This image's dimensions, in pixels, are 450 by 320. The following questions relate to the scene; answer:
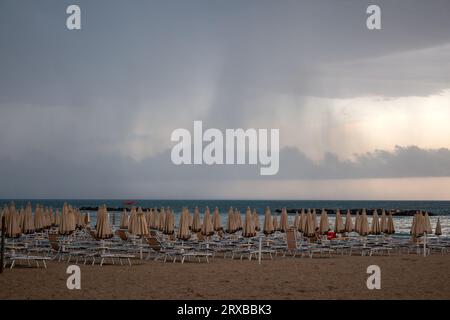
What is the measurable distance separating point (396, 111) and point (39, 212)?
1378 centimetres

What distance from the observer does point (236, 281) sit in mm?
11297

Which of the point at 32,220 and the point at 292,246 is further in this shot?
the point at 32,220

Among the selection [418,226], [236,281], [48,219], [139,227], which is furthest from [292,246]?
[48,219]

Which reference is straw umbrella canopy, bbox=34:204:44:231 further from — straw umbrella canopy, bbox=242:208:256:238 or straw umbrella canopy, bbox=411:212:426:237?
straw umbrella canopy, bbox=411:212:426:237

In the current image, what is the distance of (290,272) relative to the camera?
12.8 m

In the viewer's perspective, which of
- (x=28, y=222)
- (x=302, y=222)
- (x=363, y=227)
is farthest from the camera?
(x=302, y=222)

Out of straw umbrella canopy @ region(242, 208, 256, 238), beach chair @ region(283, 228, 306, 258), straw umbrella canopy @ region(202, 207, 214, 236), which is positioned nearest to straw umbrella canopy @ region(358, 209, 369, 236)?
beach chair @ region(283, 228, 306, 258)

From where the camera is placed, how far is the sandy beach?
9.55 meters

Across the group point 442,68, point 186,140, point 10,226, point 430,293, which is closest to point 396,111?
point 442,68

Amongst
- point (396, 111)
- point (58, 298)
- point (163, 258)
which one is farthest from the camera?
point (396, 111)

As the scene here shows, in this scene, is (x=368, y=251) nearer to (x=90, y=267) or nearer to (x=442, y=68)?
(x=442, y=68)

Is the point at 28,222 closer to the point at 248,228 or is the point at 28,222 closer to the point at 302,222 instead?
the point at 248,228

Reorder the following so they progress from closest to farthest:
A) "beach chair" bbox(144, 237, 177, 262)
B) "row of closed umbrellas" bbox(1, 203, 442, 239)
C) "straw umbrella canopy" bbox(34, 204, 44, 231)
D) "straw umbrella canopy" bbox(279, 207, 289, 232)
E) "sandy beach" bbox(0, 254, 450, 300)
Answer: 1. "sandy beach" bbox(0, 254, 450, 300)
2. "beach chair" bbox(144, 237, 177, 262)
3. "row of closed umbrellas" bbox(1, 203, 442, 239)
4. "straw umbrella canopy" bbox(34, 204, 44, 231)
5. "straw umbrella canopy" bbox(279, 207, 289, 232)

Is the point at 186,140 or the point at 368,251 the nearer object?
the point at 186,140
